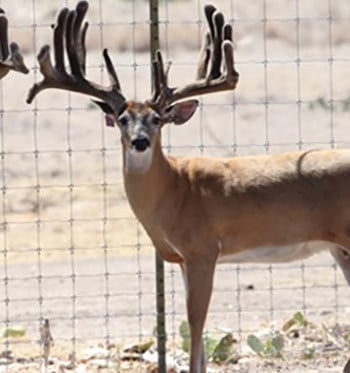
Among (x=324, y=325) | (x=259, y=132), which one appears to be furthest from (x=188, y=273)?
(x=259, y=132)

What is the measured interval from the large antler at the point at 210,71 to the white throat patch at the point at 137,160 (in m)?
0.31

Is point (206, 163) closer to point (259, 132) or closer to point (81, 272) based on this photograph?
point (81, 272)

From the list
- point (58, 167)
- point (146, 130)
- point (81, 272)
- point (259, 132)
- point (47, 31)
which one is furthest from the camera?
point (47, 31)

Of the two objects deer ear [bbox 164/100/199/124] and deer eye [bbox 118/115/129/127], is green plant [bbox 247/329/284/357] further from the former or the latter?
deer eye [bbox 118/115/129/127]

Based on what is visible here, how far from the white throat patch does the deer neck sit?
29 mm

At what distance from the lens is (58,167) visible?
934 inches

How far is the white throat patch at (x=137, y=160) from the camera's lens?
11234mm

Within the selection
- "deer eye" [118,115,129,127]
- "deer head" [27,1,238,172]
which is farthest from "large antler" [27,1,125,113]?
"deer eye" [118,115,129,127]

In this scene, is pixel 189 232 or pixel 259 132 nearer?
pixel 189 232

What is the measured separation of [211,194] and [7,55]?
1.59 meters

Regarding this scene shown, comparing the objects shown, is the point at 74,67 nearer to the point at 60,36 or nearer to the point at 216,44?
the point at 60,36

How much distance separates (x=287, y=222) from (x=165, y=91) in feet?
3.81

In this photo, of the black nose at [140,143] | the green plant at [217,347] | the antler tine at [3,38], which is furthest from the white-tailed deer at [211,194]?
the green plant at [217,347]

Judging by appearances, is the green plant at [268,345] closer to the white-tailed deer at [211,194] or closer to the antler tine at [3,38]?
the white-tailed deer at [211,194]
